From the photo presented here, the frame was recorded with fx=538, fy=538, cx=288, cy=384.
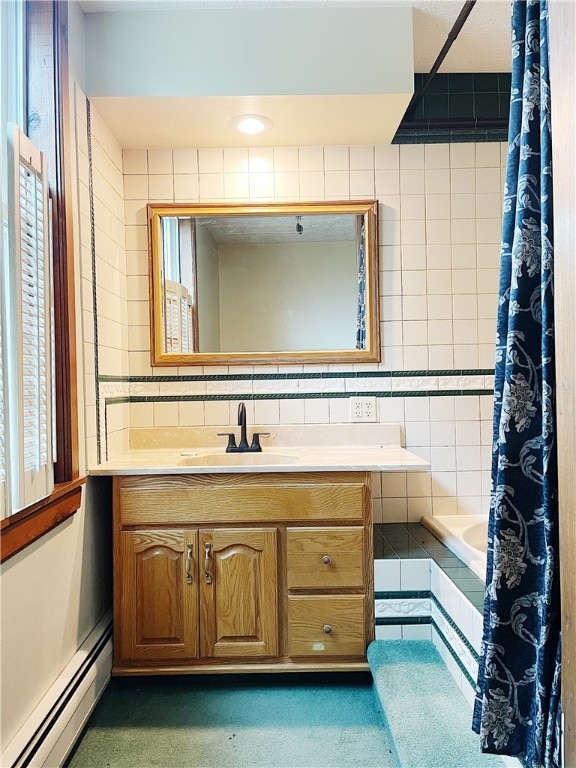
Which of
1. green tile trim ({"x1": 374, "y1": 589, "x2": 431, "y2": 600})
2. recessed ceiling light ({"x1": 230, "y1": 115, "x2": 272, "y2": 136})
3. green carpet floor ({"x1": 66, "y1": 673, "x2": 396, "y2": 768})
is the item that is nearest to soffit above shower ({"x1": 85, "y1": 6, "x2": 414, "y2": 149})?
recessed ceiling light ({"x1": 230, "y1": 115, "x2": 272, "y2": 136})

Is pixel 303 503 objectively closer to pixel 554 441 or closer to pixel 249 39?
pixel 554 441

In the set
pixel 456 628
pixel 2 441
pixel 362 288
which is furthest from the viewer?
pixel 362 288

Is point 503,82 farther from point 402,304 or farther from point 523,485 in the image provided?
point 523,485

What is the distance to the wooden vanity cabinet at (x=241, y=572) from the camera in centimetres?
200

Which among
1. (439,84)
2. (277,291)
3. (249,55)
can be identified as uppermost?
(439,84)

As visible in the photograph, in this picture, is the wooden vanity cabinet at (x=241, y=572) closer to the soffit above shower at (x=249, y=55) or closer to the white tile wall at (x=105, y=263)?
the white tile wall at (x=105, y=263)

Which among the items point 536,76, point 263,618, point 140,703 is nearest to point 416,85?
point 536,76

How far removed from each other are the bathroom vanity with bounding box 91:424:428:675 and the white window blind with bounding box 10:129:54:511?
478 millimetres

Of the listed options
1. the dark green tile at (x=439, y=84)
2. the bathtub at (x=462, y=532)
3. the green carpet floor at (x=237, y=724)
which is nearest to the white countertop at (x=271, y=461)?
the bathtub at (x=462, y=532)

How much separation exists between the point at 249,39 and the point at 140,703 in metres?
2.50

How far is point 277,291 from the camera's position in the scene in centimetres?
250

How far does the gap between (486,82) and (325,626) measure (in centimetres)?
254

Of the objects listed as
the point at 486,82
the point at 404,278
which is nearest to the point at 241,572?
the point at 404,278

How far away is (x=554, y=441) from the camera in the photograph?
1011 mm
